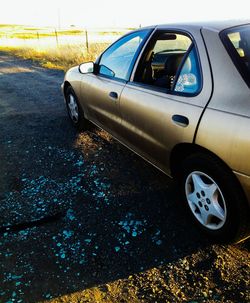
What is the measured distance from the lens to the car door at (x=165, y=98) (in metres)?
2.58

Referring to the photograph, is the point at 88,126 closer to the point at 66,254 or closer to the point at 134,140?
the point at 134,140

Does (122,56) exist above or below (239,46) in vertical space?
below

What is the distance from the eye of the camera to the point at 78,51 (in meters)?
15.8

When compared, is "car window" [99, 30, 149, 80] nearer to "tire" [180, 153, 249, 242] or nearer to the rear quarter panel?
the rear quarter panel

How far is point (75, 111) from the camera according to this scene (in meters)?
5.39

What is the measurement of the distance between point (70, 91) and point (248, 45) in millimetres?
3357

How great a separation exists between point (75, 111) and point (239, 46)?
3299mm

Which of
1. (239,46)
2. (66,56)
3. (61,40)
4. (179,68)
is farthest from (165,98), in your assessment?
(61,40)

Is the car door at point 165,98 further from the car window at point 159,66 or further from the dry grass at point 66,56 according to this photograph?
the dry grass at point 66,56

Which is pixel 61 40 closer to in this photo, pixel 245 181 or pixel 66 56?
pixel 66 56

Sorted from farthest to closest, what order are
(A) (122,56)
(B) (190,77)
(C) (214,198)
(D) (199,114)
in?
(A) (122,56) < (B) (190,77) < (C) (214,198) < (D) (199,114)

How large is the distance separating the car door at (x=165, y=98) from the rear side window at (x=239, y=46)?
0.65 feet

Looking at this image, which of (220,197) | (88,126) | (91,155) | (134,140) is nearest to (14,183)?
(91,155)

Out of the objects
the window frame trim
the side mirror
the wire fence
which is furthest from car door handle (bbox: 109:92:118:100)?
the wire fence
